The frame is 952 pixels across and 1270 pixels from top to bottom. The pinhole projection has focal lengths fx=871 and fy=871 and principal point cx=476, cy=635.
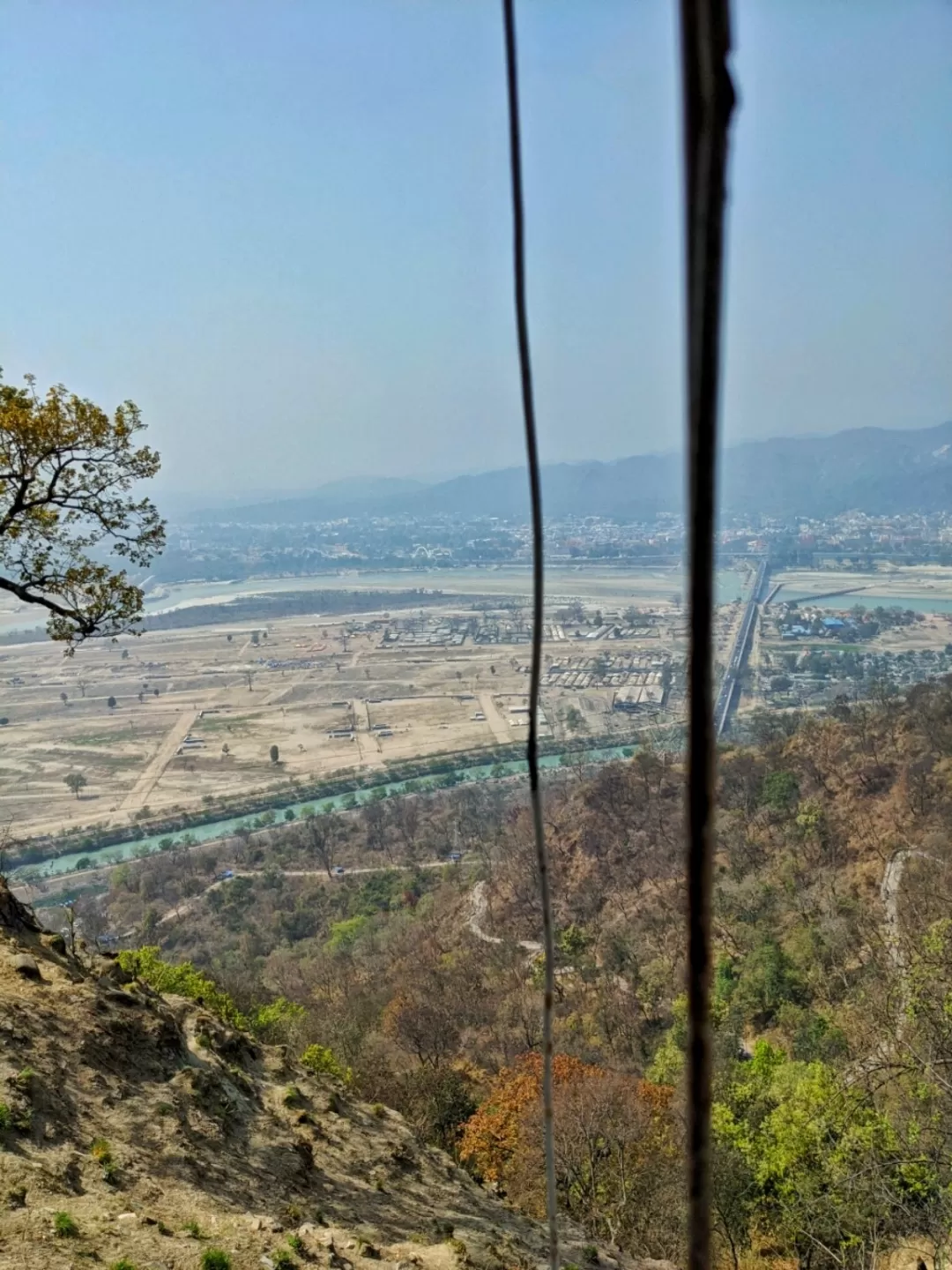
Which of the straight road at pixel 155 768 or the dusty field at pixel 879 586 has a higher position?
the dusty field at pixel 879 586

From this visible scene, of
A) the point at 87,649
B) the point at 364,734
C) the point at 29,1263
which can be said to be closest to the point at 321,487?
the point at 87,649

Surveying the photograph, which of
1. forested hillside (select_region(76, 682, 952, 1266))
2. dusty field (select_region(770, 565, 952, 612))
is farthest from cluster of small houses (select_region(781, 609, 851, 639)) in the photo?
forested hillside (select_region(76, 682, 952, 1266))

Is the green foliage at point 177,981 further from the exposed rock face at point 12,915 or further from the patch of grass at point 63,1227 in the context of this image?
the patch of grass at point 63,1227

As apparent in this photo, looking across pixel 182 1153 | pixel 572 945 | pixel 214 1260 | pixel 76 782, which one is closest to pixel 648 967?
pixel 572 945

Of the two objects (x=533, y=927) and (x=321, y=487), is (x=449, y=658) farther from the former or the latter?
(x=321, y=487)

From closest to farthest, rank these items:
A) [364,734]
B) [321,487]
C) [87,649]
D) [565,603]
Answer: [364,734] → [565,603] → [87,649] → [321,487]

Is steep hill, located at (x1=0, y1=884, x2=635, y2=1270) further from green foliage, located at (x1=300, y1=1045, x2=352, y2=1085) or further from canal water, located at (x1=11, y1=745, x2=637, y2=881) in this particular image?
canal water, located at (x1=11, y1=745, x2=637, y2=881)

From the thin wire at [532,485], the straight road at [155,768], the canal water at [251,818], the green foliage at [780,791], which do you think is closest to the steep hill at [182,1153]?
the thin wire at [532,485]
